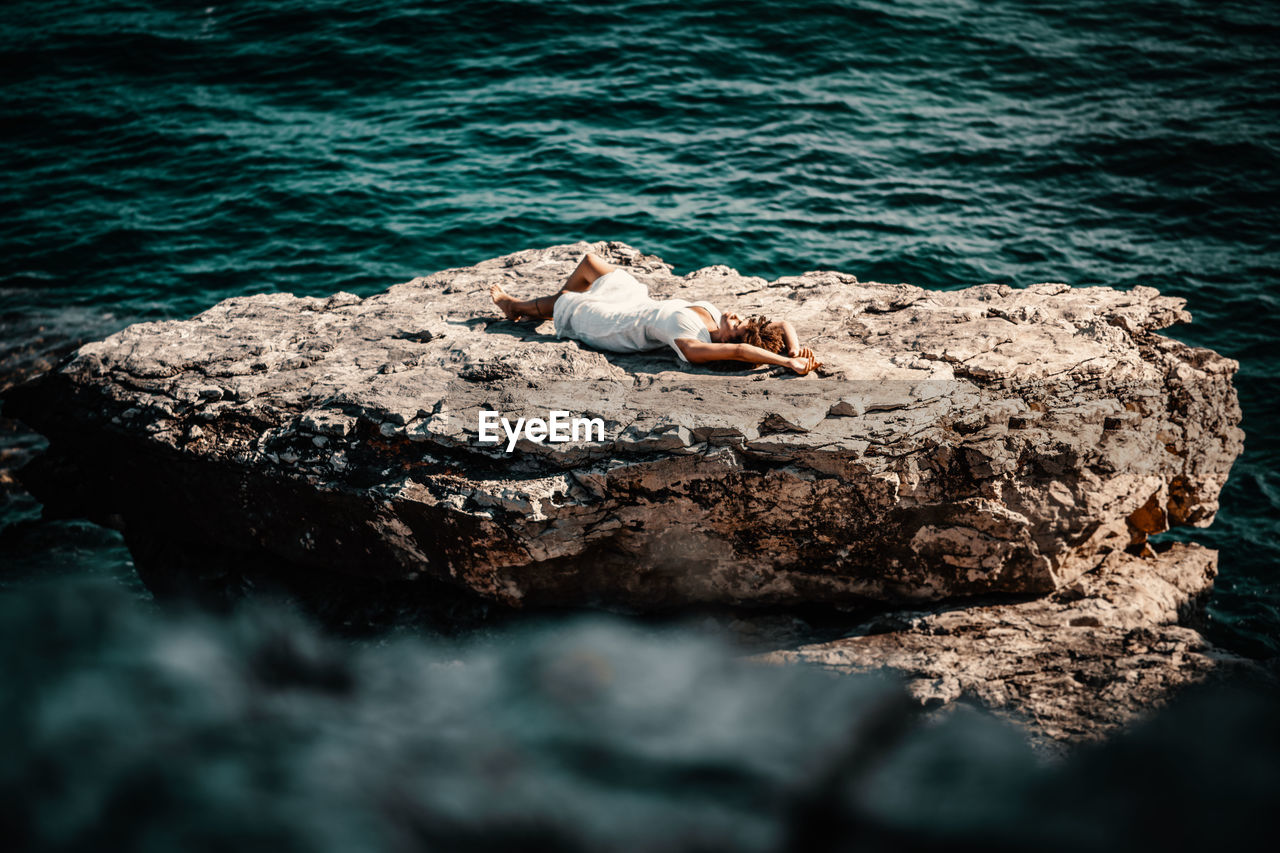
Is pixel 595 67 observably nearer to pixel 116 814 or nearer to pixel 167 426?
pixel 167 426

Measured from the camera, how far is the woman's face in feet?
15.5

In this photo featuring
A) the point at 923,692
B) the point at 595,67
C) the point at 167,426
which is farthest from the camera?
the point at 595,67

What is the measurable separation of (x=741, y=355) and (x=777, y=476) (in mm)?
894

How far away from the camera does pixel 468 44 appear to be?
12.8m

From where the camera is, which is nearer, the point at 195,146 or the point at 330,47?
the point at 195,146

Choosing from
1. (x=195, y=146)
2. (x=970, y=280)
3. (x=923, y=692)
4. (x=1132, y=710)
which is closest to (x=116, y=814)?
(x=923, y=692)

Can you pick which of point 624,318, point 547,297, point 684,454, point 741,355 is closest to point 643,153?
point 547,297

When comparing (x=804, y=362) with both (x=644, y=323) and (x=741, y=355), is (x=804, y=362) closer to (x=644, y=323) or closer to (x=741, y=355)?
(x=741, y=355)

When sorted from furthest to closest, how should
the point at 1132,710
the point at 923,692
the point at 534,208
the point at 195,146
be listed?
the point at 195,146, the point at 534,208, the point at 923,692, the point at 1132,710

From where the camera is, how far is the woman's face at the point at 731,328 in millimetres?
4711

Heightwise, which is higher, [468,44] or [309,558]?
[468,44]

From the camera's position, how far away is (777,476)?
13.1ft

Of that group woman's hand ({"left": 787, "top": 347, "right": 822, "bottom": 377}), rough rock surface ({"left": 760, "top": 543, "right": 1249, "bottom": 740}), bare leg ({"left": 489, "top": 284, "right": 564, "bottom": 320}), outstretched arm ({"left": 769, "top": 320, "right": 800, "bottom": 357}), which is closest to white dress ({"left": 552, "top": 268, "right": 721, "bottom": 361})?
bare leg ({"left": 489, "top": 284, "right": 564, "bottom": 320})

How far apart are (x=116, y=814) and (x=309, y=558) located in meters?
3.88
